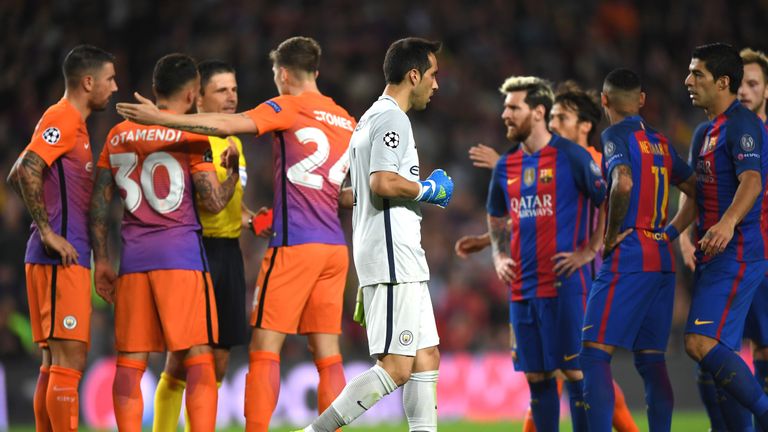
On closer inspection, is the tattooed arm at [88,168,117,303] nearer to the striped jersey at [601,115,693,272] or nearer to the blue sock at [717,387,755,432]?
the striped jersey at [601,115,693,272]

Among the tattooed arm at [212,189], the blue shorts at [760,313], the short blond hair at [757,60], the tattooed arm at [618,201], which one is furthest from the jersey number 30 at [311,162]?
the short blond hair at [757,60]

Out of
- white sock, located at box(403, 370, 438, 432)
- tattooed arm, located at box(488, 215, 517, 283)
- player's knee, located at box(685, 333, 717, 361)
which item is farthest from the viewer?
tattooed arm, located at box(488, 215, 517, 283)

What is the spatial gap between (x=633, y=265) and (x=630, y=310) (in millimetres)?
294

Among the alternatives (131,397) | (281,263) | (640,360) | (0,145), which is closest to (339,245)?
(281,263)

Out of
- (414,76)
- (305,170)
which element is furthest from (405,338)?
(305,170)

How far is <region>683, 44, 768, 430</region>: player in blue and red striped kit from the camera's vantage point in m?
6.51

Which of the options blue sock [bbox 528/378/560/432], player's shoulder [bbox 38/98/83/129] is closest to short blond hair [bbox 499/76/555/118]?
blue sock [bbox 528/378/560/432]

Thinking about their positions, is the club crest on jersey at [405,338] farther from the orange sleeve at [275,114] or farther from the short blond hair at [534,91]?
the short blond hair at [534,91]

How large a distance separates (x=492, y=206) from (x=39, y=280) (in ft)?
11.0

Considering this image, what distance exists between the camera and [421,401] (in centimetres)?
604

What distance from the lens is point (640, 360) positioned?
7.07 meters

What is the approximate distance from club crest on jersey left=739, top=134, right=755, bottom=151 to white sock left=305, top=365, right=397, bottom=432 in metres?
2.69

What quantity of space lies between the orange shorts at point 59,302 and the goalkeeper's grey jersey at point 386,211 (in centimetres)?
197

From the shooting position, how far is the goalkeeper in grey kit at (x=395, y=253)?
590 centimetres
